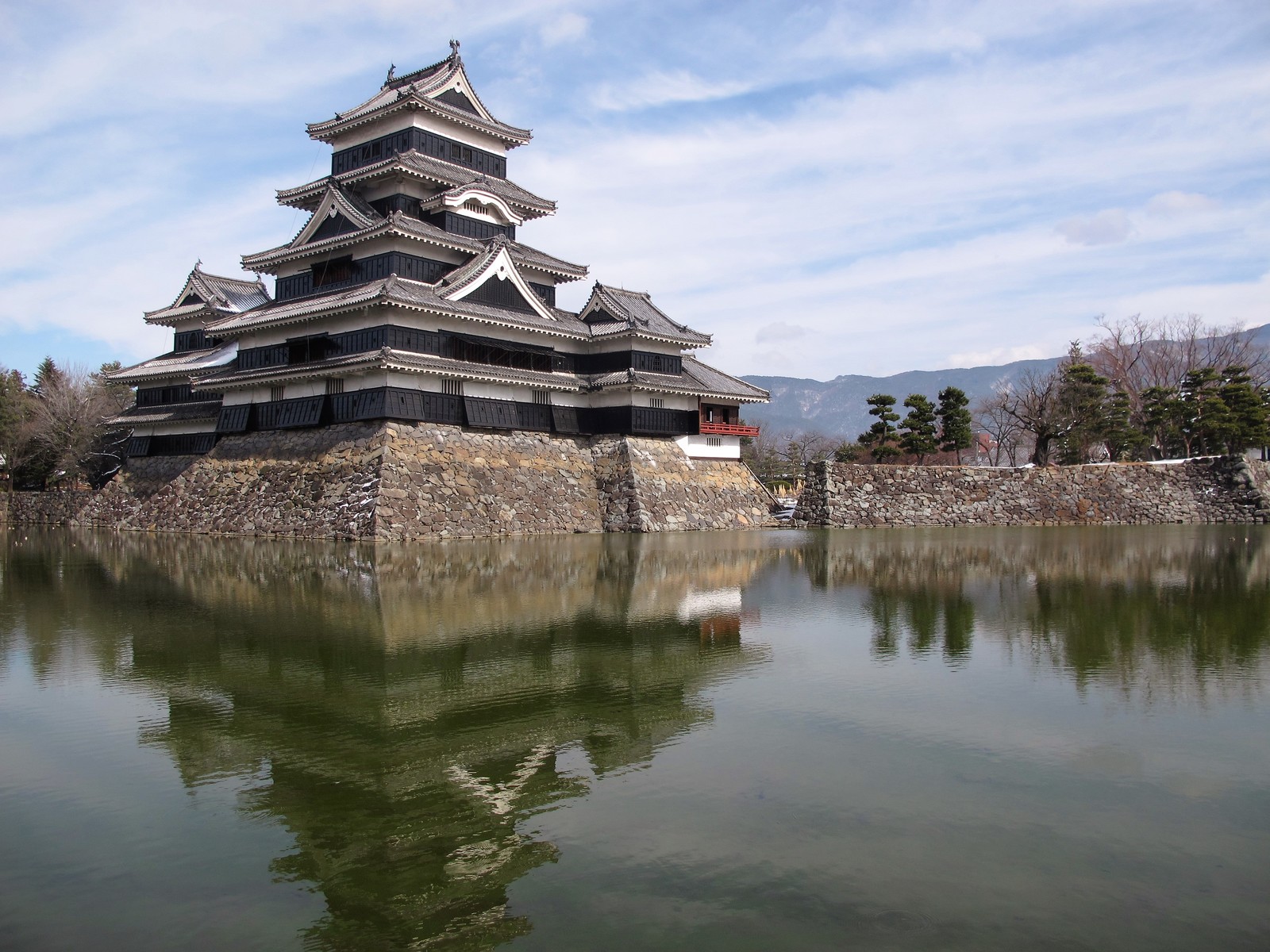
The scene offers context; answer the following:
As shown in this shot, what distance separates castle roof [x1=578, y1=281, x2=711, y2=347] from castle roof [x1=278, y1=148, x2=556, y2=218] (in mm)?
3980

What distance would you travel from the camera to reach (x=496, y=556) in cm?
2117

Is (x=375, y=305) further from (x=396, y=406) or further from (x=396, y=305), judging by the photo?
(x=396, y=406)

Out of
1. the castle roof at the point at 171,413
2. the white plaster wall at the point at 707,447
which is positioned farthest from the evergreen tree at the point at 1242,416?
the castle roof at the point at 171,413

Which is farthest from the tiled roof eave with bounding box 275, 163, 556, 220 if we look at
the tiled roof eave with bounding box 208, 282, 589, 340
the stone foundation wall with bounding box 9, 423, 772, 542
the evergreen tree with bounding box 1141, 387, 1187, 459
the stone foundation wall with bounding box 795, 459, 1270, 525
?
the evergreen tree with bounding box 1141, 387, 1187, 459

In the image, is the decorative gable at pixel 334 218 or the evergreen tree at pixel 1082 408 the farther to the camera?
the evergreen tree at pixel 1082 408

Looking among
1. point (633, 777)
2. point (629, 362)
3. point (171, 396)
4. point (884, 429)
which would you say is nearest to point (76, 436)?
point (171, 396)

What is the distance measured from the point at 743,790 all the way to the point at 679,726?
4.99 feet

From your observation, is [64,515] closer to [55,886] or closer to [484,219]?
[484,219]

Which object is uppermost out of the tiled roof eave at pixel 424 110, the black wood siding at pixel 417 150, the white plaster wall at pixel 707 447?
the tiled roof eave at pixel 424 110

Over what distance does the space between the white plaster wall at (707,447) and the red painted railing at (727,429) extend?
0.76 feet

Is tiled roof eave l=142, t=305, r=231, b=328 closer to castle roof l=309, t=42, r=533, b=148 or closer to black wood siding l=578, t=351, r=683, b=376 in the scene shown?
castle roof l=309, t=42, r=533, b=148

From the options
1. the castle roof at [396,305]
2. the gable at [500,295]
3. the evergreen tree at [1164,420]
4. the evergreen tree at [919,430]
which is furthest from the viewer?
the evergreen tree at [1164,420]

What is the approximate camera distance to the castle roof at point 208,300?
3981 centimetres

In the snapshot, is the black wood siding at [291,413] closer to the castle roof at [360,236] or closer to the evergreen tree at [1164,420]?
the castle roof at [360,236]
